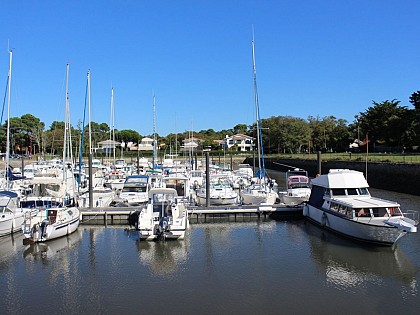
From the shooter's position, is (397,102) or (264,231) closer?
(264,231)

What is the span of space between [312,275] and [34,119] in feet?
402

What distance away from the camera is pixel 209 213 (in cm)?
3177

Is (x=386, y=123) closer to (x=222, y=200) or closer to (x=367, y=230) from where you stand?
(x=222, y=200)

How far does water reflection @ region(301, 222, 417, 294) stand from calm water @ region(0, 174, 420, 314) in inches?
1.8

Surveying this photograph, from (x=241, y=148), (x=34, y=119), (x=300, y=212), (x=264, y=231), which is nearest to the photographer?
(x=264, y=231)

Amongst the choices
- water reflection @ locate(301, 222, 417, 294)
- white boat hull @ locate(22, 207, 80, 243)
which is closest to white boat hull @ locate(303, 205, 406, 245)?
water reflection @ locate(301, 222, 417, 294)

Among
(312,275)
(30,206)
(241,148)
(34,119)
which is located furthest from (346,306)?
(241,148)

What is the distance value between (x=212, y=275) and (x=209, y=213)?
1243 centimetres

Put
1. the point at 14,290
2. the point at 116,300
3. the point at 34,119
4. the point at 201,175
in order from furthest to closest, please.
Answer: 1. the point at 34,119
2. the point at 201,175
3. the point at 14,290
4. the point at 116,300

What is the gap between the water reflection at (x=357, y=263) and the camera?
18594 millimetres

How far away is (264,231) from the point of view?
2823cm

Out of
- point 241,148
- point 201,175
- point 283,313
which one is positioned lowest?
point 283,313

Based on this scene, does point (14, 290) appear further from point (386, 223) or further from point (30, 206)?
point (386, 223)

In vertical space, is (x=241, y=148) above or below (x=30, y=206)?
above
